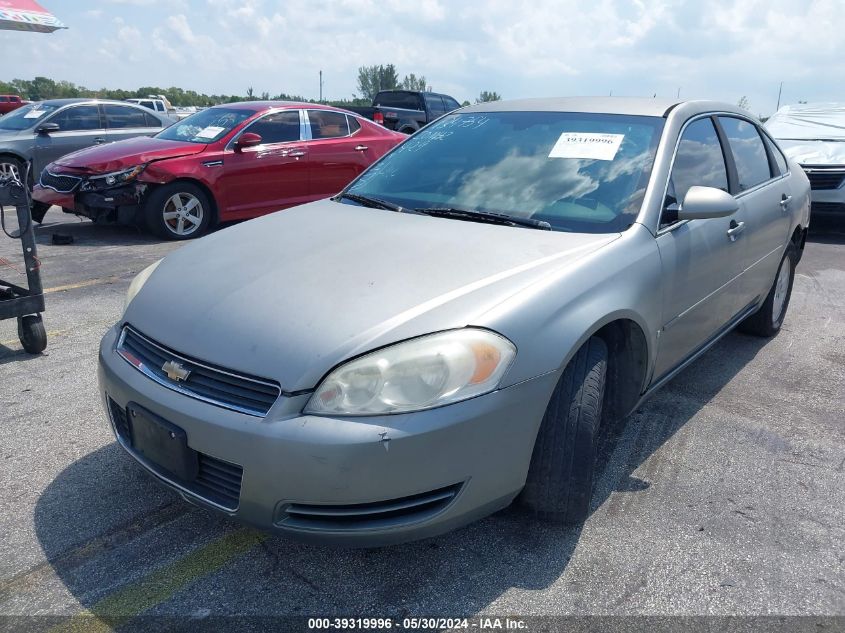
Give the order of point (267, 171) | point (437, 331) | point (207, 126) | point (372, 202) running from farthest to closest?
1. point (207, 126)
2. point (267, 171)
3. point (372, 202)
4. point (437, 331)

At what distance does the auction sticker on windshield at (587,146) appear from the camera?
9.96 feet

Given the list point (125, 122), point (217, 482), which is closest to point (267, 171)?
point (125, 122)

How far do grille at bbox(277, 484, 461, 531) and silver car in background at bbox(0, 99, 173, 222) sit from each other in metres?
9.21

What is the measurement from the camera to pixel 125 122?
409 inches

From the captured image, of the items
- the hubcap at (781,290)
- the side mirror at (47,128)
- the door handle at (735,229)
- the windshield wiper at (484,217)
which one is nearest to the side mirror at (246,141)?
the side mirror at (47,128)

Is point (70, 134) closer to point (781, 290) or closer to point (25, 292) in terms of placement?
point (25, 292)

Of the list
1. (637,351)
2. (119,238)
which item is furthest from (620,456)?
(119,238)

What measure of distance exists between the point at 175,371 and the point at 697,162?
8.39 feet

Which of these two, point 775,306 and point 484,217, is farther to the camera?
point 775,306

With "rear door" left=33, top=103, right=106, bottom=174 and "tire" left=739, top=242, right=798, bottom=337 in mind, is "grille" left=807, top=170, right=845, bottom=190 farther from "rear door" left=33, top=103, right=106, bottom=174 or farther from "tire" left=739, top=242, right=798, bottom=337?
"rear door" left=33, top=103, right=106, bottom=174

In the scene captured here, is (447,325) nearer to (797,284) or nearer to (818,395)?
(818,395)

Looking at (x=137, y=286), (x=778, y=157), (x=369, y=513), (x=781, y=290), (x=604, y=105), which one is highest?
(x=604, y=105)

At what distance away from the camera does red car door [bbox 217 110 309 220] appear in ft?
25.4

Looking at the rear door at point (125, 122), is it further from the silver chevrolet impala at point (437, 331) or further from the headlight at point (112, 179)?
the silver chevrolet impala at point (437, 331)
